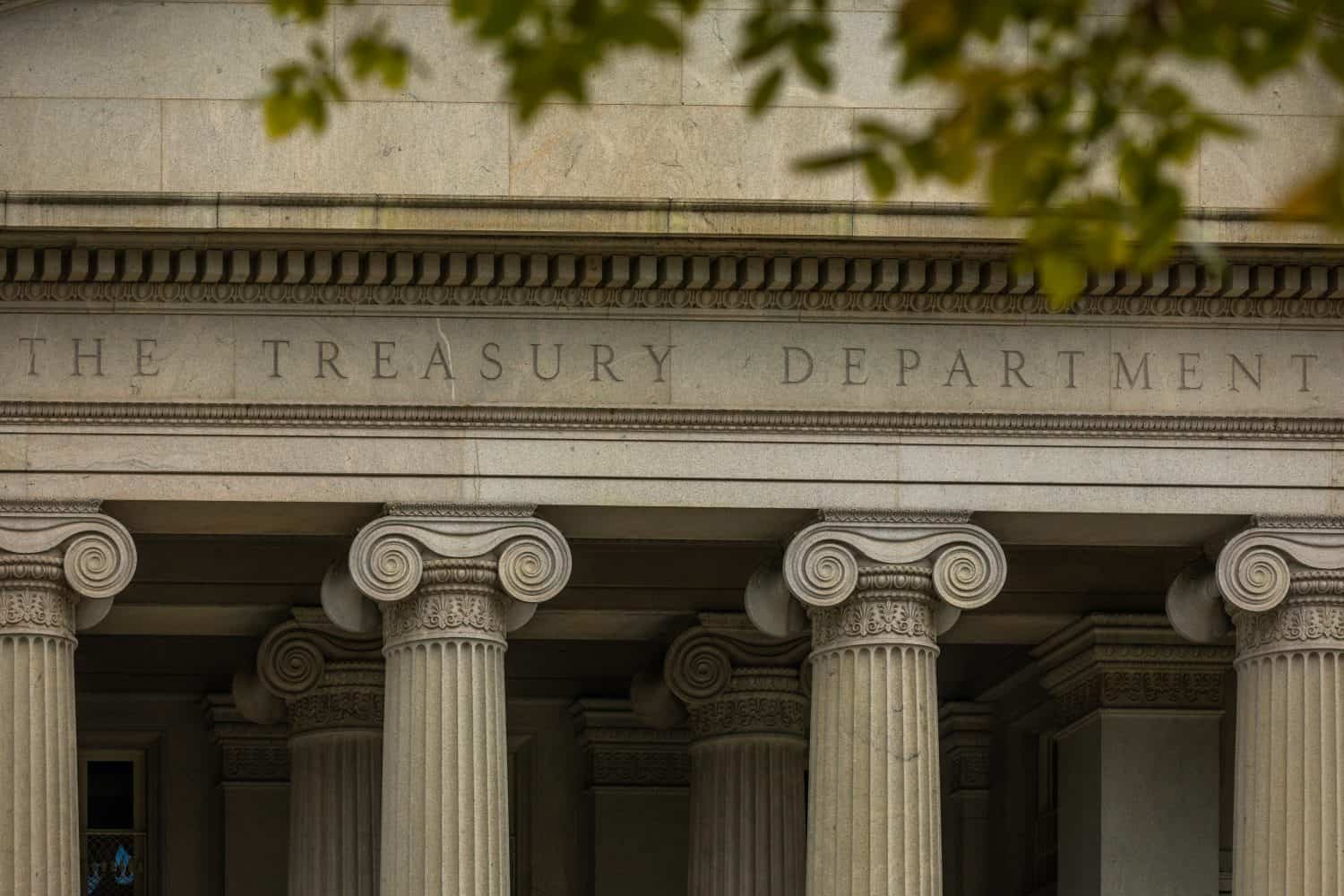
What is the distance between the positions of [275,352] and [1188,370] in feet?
35.6

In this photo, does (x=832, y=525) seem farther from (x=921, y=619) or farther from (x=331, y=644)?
(x=331, y=644)

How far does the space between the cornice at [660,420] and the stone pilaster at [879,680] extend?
112 centimetres

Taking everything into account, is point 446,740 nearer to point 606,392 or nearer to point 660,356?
point 606,392

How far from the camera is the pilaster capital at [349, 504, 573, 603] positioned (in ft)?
132

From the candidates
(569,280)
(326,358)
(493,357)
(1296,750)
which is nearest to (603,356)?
(569,280)

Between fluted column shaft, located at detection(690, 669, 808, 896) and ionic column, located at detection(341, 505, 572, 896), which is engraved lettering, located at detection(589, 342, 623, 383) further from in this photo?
fluted column shaft, located at detection(690, 669, 808, 896)

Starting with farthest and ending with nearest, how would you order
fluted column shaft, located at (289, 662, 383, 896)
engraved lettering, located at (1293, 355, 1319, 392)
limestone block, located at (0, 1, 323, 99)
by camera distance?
1. fluted column shaft, located at (289, 662, 383, 896)
2. engraved lettering, located at (1293, 355, 1319, 392)
3. limestone block, located at (0, 1, 323, 99)

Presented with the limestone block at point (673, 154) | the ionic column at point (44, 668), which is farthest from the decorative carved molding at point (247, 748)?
the limestone block at point (673, 154)

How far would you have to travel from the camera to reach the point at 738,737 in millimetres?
47844

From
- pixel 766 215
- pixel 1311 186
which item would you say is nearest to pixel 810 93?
pixel 766 215

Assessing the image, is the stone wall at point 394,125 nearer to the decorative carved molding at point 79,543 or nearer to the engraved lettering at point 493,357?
the engraved lettering at point 493,357

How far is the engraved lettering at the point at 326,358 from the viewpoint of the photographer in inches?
1603

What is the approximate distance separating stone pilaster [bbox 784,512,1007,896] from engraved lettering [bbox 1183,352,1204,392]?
9.86 feet

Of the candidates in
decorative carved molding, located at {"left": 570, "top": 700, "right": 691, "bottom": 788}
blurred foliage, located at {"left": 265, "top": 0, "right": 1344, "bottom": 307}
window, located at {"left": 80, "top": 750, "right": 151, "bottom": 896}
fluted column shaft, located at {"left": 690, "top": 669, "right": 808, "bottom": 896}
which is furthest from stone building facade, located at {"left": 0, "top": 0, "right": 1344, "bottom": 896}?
blurred foliage, located at {"left": 265, "top": 0, "right": 1344, "bottom": 307}
